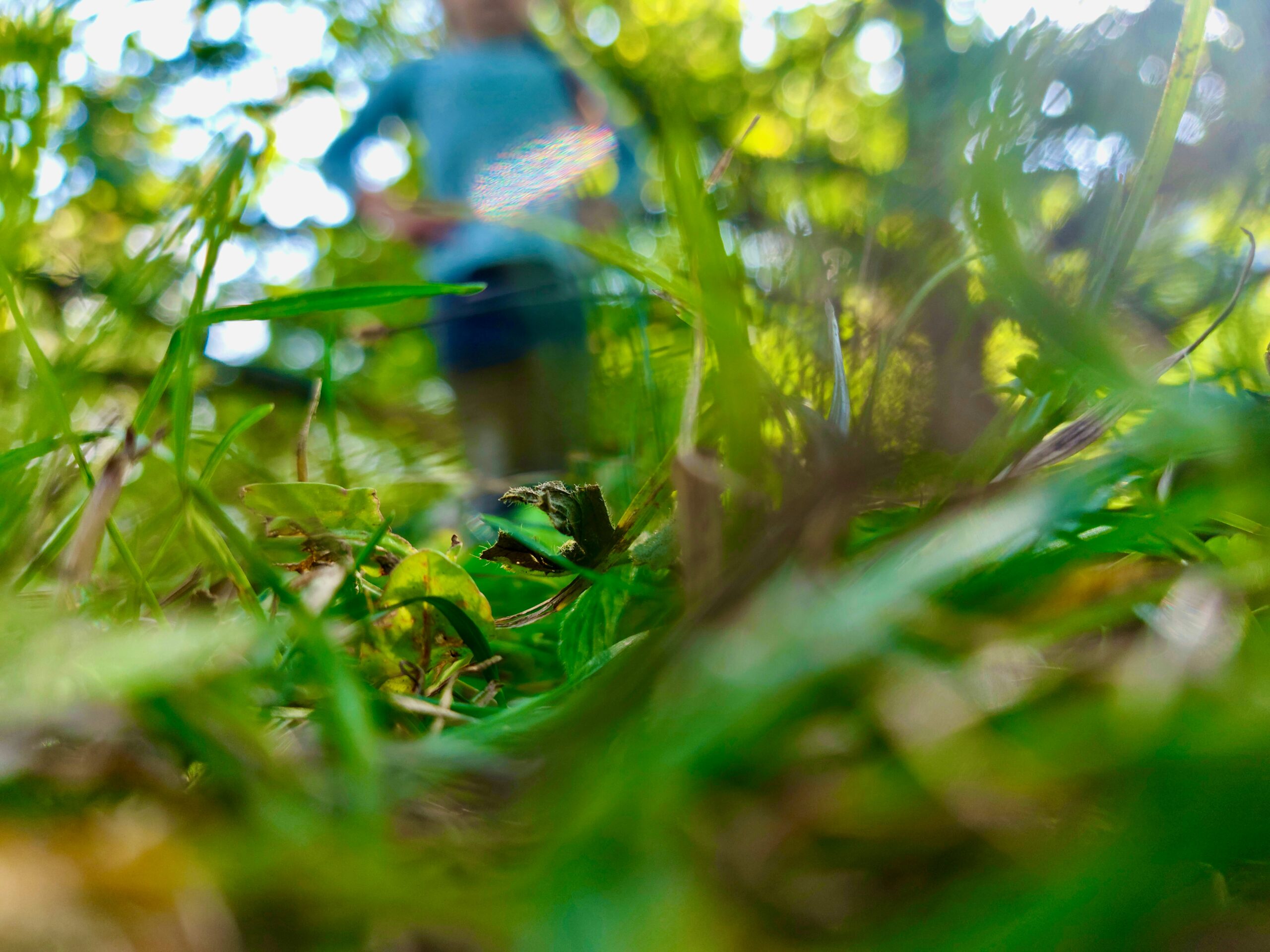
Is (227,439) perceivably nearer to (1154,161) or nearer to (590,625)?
(590,625)

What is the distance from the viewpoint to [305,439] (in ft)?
0.88

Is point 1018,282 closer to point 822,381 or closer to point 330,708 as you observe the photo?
point 822,381

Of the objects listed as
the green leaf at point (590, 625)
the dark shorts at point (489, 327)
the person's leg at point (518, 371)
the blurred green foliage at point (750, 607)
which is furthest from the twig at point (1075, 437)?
the dark shorts at point (489, 327)

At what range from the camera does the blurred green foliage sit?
0.09 metres

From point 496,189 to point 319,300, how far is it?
348 mm

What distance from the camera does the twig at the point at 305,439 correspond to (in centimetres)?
26

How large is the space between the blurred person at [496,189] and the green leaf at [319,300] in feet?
0.62

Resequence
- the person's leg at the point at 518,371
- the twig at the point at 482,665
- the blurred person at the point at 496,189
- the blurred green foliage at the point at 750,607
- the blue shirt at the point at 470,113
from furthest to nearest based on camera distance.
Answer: the blue shirt at the point at 470,113, the blurred person at the point at 496,189, the person's leg at the point at 518,371, the twig at the point at 482,665, the blurred green foliage at the point at 750,607

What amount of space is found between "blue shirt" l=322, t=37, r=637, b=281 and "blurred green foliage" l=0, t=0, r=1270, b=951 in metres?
1.25

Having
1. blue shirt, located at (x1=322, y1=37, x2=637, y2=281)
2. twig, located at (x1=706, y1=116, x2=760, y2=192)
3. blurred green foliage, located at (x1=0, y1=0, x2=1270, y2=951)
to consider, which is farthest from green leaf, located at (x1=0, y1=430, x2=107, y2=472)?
blue shirt, located at (x1=322, y1=37, x2=637, y2=281)

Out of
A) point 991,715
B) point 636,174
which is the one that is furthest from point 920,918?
point 636,174

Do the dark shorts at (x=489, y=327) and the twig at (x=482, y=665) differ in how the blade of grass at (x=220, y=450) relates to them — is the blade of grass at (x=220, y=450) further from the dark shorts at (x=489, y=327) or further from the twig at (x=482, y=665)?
the dark shorts at (x=489, y=327)

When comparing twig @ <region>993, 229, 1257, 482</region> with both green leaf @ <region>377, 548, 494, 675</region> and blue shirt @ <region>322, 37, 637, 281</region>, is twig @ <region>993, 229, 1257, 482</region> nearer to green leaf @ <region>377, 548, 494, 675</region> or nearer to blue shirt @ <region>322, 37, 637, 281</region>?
green leaf @ <region>377, 548, 494, 675</region>

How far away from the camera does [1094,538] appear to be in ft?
0.53
